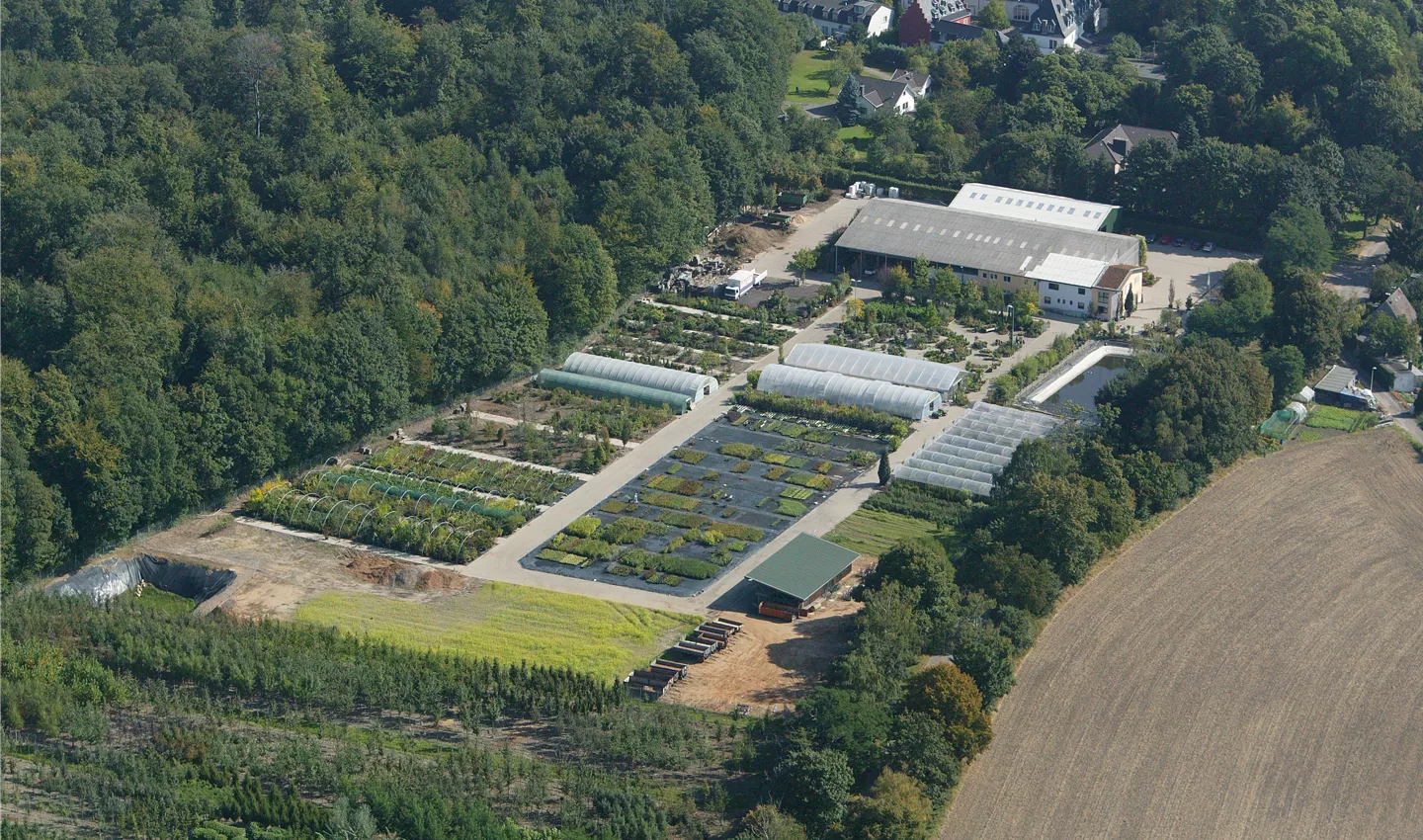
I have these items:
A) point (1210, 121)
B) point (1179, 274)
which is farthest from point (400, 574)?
point (1210, 121)

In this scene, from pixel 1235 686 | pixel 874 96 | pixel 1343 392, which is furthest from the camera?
pixel 874 96

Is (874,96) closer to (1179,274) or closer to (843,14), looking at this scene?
(843,14)

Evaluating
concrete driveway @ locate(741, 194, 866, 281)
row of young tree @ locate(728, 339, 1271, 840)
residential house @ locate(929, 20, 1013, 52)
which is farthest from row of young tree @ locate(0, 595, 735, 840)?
residential house @ locate(929, 20, 1013, 52)

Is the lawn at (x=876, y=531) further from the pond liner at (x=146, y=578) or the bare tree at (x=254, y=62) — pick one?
the bare tree at (x=254, y=62)

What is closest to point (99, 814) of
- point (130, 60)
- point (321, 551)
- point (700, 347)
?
point (321, 551)

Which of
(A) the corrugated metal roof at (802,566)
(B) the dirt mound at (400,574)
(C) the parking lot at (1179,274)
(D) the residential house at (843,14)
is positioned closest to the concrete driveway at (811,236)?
(C) the parking lot at (1179,274)

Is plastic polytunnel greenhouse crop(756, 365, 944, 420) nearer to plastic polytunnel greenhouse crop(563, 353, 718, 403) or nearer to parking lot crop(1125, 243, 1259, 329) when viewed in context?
plastic polytunnel greenhouse crop(563, 353, 718, 403)
